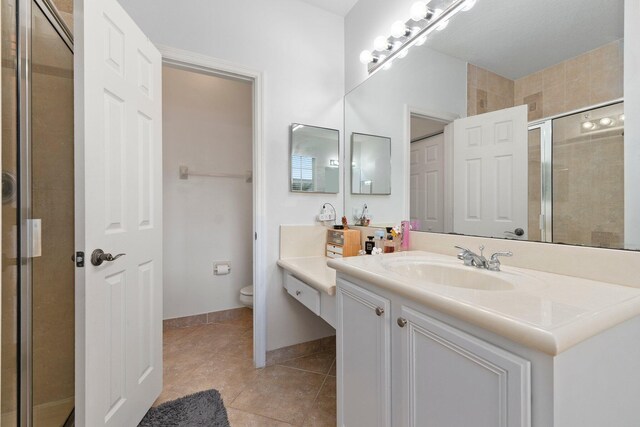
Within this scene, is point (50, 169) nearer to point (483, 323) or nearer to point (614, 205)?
point (483, 323)

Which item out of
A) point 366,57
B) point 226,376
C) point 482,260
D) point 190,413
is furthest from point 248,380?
point 366,57

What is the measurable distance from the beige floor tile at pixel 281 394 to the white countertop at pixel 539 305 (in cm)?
104

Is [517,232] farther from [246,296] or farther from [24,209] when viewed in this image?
[246,296]

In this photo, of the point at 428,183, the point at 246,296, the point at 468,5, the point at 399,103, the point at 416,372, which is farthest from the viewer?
the point at 246,296

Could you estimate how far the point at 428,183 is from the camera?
1.46 metres

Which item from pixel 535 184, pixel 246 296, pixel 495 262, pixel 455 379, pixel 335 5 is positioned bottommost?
pixel 246 296

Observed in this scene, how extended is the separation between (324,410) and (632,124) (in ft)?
5.63

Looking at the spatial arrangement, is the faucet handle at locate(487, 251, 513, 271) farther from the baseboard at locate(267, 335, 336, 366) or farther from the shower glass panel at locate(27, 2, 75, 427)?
the shower glass panel at locate(27, 2, 75, 427)

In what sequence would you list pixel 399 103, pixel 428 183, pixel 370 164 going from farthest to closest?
pixel 370 164
pixel 399 103
pixel 428 183

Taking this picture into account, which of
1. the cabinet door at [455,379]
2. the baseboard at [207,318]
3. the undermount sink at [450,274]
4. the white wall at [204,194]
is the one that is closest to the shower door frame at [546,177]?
the undermount sink at [450,274]

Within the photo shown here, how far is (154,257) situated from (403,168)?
151cm

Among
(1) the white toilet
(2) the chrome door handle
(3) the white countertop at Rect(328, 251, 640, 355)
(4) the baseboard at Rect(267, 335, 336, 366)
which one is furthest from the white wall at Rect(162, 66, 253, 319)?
(3) the white countertop at Rect(328, 251, 640, 355)

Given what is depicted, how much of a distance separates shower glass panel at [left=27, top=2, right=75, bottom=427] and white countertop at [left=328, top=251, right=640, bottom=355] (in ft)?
4.44

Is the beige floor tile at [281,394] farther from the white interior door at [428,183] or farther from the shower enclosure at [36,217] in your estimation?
the white interior door at [428,183]
